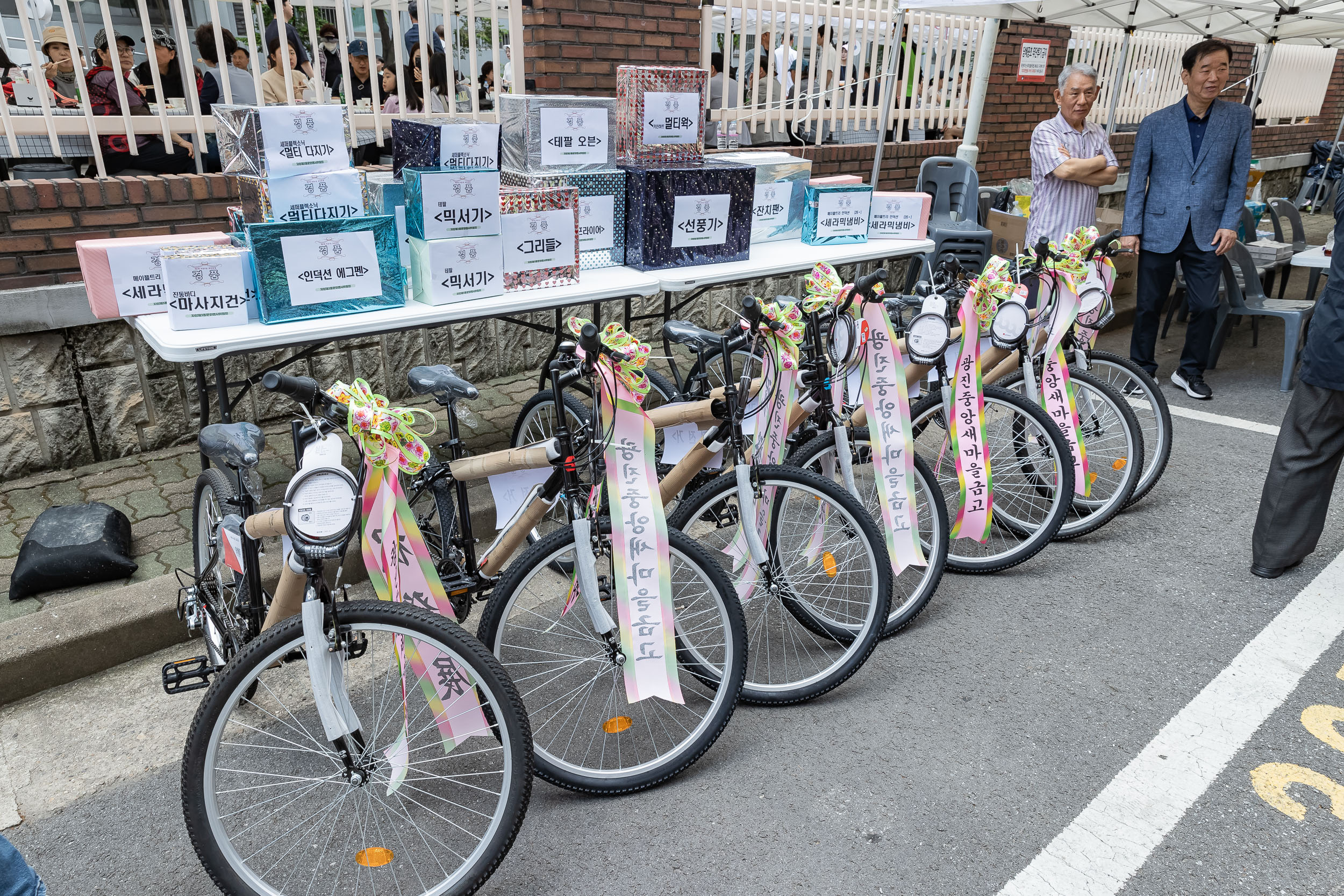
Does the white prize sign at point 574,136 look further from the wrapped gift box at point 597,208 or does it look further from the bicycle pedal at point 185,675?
the bicycle pedal at point 185,675

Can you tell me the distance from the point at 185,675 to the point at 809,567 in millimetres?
2062

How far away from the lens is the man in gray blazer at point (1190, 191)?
550 centimetres

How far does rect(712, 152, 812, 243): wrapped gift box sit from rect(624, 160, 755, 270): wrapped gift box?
277 mm

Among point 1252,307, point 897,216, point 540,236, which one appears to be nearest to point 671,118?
point 540,236

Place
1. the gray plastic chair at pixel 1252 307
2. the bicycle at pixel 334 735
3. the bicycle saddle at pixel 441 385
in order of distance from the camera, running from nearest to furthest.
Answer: the bicycle at pixel 334 735, the bicycle saddle at pixel 441 385, the gray plastic chair at pixel 1252 307

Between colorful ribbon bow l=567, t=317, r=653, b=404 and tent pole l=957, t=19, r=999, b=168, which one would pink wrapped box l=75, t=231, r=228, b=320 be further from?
tent pole l=957, t=19, r=999, b=168

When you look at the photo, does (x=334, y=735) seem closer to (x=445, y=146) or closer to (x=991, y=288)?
(x=445, y=146)

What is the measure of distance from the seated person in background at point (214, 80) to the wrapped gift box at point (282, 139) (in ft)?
5.65

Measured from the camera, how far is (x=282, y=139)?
3342 mm

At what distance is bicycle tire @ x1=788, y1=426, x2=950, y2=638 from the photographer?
11.0 feet

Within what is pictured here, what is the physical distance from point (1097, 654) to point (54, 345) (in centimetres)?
476

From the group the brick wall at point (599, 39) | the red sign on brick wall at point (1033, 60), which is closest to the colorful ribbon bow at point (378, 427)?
the brick wall at point (599, 39)

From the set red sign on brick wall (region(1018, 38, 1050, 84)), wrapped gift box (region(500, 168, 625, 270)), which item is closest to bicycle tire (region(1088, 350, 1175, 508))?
wrapped gift box (region(500, 168, 625, 270))

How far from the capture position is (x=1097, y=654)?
3381 millimetres
